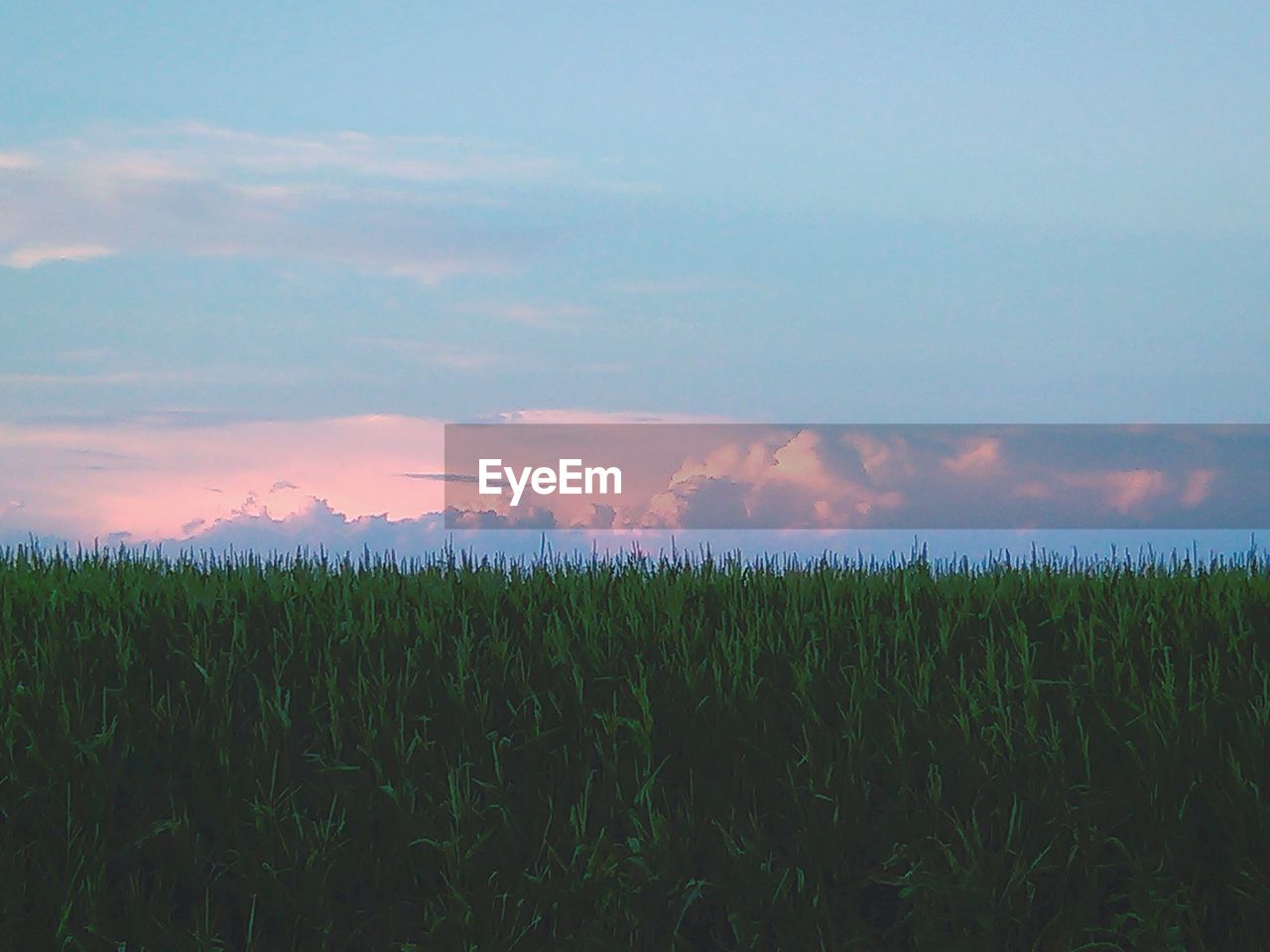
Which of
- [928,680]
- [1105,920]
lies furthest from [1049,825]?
[928,680]

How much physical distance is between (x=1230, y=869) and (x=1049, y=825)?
2.54ft

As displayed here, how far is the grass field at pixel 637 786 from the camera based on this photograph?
5207 millimetres

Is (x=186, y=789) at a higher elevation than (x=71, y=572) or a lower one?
lower

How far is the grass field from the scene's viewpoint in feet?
17.1

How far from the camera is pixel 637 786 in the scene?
5.64 m

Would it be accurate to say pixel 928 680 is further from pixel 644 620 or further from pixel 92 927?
pixel 92 927

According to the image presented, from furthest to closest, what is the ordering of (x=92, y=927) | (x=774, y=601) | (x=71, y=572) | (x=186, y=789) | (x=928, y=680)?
(x=71, y=572) < (x=774, y=601) < (x=928, y=680) < (x=186, y=789) < (x=92, y=927)

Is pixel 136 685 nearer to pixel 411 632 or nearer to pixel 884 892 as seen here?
pixel 411 632

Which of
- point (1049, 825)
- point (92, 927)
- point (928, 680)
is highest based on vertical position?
point (928, 680)

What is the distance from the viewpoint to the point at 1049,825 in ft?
17.9

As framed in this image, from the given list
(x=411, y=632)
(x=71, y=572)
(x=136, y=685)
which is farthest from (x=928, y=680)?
(x=71, y=572)

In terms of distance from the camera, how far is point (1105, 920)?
5305 millimetres

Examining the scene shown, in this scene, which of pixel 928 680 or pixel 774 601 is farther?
pixel 774 601

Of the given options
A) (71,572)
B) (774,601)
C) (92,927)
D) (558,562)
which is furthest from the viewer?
(71,572)
